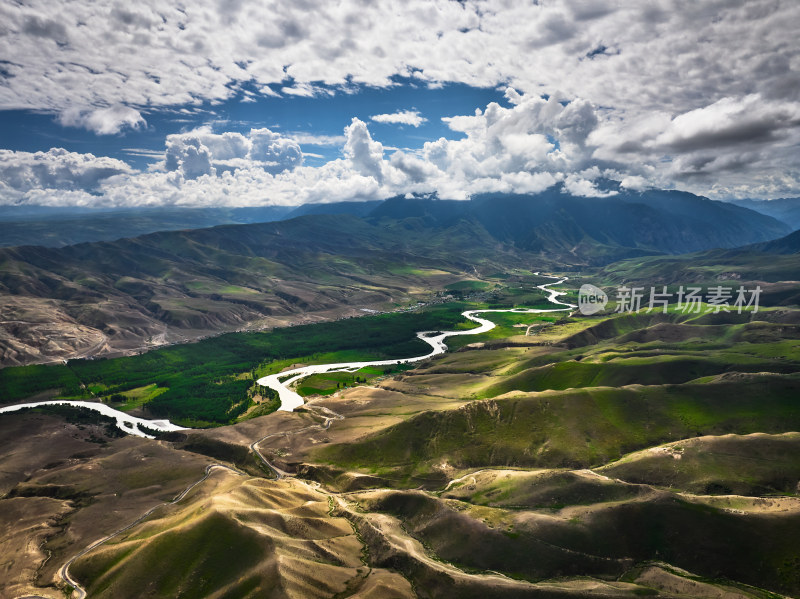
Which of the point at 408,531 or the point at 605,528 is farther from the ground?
the point at 605,528

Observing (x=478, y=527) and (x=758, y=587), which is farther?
(x=478, y=527)

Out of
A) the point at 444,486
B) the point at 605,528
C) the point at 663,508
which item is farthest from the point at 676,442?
the point at 444,486

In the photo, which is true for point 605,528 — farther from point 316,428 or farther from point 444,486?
point 316,428

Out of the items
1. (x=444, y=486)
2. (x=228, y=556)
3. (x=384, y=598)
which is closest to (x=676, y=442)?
(x=444, y=486)

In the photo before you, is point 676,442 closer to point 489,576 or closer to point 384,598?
point 489,576

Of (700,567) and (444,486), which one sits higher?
(700,567)

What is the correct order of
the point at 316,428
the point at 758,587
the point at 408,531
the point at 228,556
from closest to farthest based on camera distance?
1. the point at 758,587
2. the point at 228,556
3. the point at 408,531
4. the point at 316,428

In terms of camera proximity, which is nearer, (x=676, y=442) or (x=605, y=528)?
(x=605, y=528)

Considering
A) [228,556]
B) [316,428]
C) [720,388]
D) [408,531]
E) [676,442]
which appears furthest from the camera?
[316,428]

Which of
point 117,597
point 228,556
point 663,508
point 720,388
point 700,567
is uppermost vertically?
point 720,388
